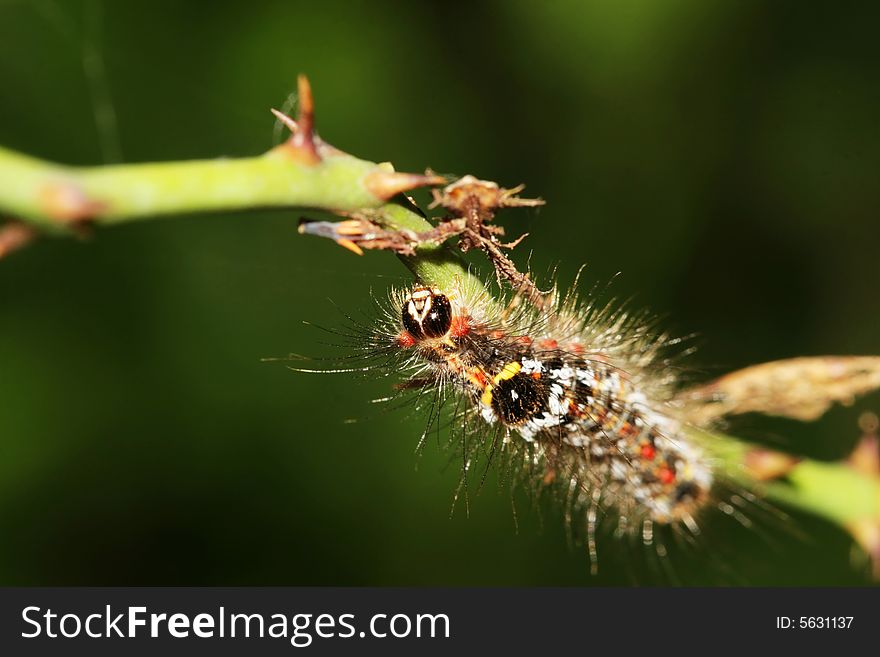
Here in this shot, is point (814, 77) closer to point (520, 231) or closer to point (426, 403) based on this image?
point (520, 231)

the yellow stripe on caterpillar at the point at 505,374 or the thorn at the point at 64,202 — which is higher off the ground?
the yellow stripe on caterpillar at the point at 505,374

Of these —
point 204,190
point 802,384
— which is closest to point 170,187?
point 204,190

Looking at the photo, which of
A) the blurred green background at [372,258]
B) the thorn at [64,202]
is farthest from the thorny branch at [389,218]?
the blurred green background at [372,258]

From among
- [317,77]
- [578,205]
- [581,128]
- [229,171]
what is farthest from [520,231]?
[229,171]

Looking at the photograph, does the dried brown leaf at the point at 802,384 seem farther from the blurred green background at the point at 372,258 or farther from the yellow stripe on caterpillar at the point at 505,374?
the blurred green background at the point at 372,258

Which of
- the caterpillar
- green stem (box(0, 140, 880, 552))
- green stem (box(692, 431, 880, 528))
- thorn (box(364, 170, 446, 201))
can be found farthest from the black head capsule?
green stem (box(692, 431, 880, 528))

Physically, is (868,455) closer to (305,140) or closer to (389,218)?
(389,218)

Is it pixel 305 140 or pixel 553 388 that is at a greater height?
pixel 553 388
